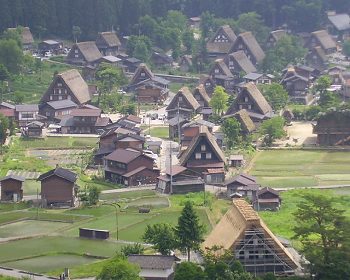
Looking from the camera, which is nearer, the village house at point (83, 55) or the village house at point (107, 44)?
the village house at point (83, 55)

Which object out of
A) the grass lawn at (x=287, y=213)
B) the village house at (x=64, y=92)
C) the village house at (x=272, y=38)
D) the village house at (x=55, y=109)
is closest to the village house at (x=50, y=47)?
the village house at (x=64, y=92)

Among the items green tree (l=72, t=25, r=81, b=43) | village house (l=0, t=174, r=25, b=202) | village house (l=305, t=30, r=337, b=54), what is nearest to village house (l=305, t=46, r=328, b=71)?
village house (l=305, t=30, r=337, b=54)

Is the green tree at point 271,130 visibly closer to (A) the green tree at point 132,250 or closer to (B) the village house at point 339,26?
(A) the green tree at point 132,250

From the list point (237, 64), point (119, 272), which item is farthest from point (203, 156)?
point (237, 64)

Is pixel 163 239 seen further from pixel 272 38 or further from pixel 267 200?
pixel 272 38

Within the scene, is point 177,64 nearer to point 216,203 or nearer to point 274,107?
point 274,107

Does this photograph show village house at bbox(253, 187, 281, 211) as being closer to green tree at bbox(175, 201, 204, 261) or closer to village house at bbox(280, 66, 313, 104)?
green tree at bbox(175, 201, 204, 261)
